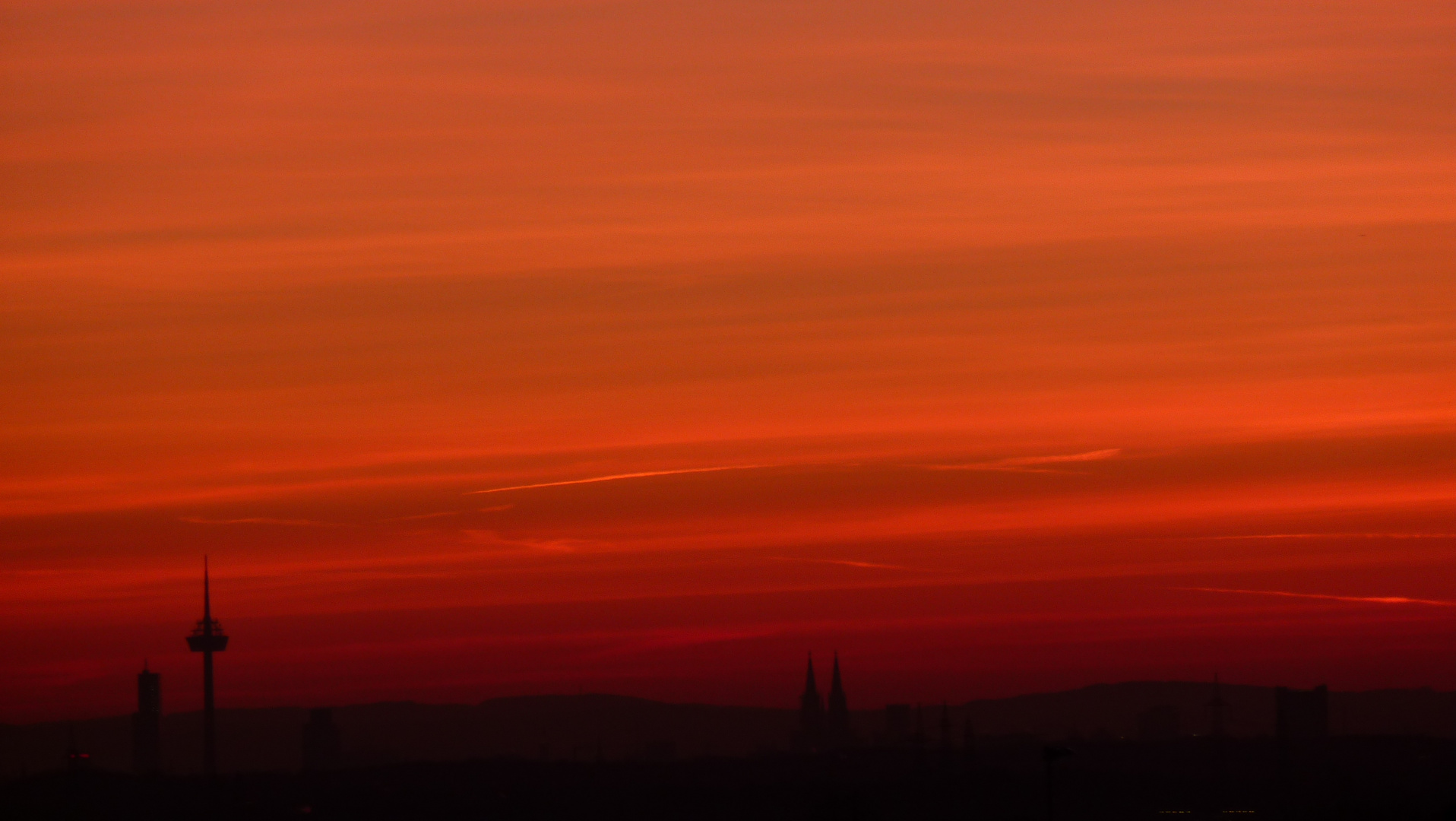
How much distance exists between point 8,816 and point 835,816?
76.3 m

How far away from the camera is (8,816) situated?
19862 centimetres

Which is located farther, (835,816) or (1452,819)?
(835,816)

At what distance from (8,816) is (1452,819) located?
130 m

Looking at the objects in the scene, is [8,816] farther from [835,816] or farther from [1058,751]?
[1058,751]

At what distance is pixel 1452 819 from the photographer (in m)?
133

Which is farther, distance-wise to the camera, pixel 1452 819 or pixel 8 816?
pixel 8 816

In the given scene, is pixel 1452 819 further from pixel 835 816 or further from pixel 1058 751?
pixel 835 816

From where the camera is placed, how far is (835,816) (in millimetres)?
195125

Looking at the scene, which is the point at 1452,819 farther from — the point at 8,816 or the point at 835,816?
the point at 8,816

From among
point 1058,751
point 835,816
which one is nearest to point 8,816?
point 835,816

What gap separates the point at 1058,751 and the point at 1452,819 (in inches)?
1327

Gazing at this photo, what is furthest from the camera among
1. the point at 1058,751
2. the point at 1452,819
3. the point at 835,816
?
A: the point at 835,816

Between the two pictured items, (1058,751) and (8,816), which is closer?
(1058,751)

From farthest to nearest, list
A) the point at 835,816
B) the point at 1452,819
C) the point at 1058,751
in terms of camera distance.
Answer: the point at 835,816 < the point at 1452,819 < the point at 1058,751
